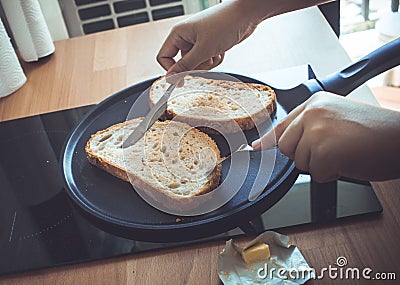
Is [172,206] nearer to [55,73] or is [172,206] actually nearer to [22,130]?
[22,130]

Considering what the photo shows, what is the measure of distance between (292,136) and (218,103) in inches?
13.2

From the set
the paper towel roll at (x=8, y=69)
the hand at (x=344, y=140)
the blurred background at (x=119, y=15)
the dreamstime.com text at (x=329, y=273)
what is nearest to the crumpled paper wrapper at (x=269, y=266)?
the dreamstime.com text at (x=329, y=273)

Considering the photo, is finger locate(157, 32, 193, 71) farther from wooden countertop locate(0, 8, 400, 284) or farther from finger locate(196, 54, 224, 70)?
wooden countertop locate(0, 8, 400, 284)

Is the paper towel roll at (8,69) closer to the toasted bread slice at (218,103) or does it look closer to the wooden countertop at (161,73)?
the wooden countertop at (161,73)

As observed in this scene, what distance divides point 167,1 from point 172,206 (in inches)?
42.7

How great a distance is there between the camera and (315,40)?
136 centimetres

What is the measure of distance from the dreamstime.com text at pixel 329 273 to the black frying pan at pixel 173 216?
0.12 m

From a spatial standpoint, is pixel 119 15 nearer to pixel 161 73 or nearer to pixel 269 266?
pixel 161 73

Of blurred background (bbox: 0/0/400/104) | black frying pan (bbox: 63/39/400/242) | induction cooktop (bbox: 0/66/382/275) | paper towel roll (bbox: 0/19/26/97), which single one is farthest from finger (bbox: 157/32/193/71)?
blurred background (bbox: 0/0/400/104)

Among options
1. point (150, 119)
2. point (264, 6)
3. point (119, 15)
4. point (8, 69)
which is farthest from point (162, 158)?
point (119, 15)

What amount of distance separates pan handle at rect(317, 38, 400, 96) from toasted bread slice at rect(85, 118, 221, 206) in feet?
0.86

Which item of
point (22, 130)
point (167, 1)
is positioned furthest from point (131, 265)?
point (167, 1)

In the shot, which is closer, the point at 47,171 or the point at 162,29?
the point at 47,171

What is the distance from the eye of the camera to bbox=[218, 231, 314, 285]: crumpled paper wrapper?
813 millimetres
